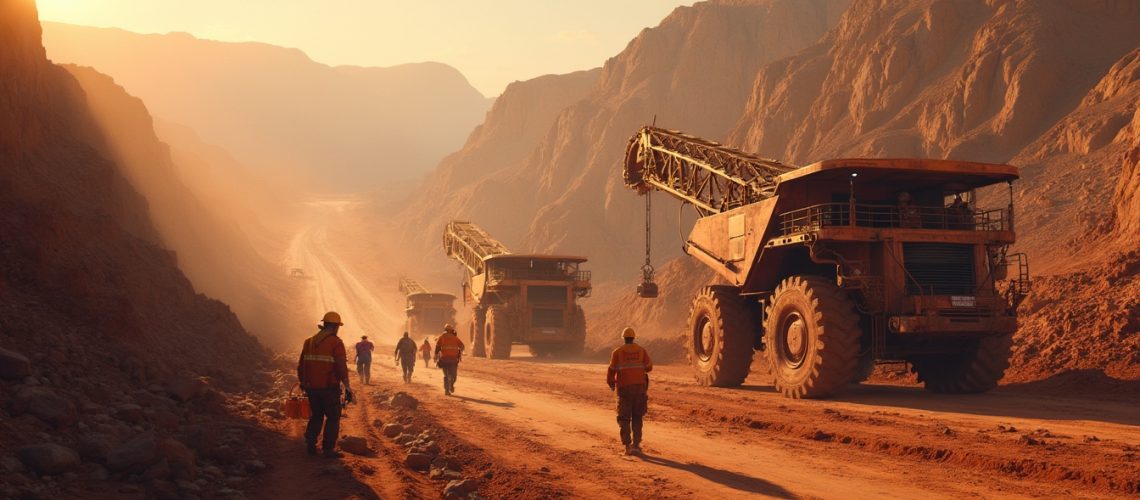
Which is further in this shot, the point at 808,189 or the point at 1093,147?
the point at 1093,147

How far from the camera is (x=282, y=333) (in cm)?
4578

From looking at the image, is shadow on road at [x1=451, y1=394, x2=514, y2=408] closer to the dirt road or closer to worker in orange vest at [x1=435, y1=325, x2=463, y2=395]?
the dirt road

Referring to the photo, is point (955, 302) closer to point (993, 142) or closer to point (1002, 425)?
point (1002, 425)

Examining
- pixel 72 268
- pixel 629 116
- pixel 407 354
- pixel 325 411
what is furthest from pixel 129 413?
pixel 629 116

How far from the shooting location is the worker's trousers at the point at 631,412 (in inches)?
420

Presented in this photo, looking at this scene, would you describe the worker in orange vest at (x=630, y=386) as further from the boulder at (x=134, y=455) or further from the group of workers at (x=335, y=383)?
the boulder at (x=134, y=455)

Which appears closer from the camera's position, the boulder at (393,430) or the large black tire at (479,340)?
the boulder at (393,430)

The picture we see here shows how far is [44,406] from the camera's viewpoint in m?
8.87

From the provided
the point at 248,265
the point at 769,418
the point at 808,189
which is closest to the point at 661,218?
the point at 248,265

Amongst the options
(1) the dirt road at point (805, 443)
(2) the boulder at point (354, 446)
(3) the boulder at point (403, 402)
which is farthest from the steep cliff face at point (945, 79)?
(2) the boulder at point (354, 446)

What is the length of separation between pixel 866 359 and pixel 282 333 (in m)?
34.9

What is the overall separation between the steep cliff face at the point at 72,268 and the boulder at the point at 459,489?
5668 mm

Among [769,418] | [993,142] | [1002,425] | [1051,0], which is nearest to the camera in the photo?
[1002,425]

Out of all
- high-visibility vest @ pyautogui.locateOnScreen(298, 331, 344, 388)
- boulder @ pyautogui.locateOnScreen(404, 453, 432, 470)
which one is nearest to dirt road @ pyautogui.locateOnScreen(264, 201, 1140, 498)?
boulder @ pyautogui.locateOnScreen(404, 453, 432, 470)
